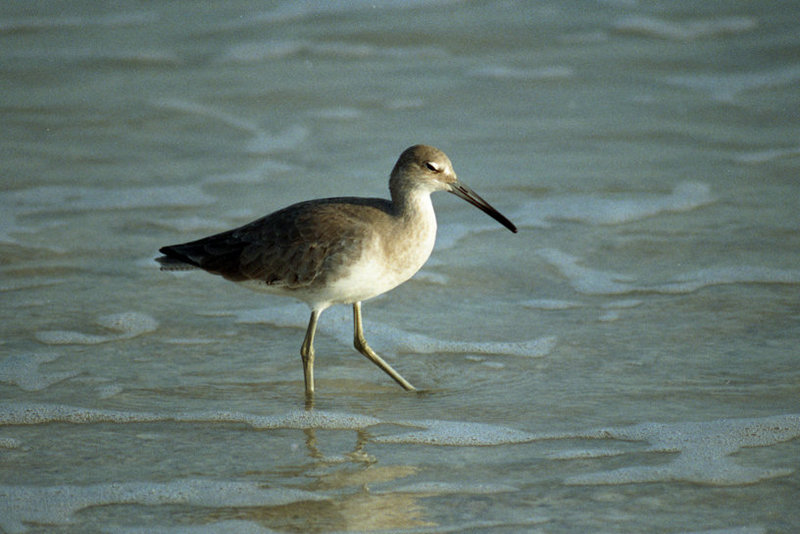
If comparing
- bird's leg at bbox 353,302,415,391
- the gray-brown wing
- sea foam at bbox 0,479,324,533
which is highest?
the gray-brown wing

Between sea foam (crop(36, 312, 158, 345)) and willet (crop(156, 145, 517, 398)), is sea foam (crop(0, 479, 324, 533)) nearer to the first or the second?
willet (crop(156, 145, 517, 398))

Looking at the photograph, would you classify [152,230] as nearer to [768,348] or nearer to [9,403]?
[9,403]

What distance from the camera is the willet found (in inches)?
232

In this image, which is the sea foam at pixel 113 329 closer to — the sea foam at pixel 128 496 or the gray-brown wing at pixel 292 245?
the gray-brown wing at pixel 292 245

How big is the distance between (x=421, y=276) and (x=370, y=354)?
5.29 feet

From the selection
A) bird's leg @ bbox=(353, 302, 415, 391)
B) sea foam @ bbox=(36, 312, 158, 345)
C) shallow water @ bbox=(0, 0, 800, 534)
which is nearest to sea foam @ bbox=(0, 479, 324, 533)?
shallow water @ bbox=(0, 0, 800, 534)

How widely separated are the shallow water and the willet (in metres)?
0.49

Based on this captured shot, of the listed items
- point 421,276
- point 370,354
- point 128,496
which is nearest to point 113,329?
point 370,354

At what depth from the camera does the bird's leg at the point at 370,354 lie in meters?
6.09

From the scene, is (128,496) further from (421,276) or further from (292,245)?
(421,276)

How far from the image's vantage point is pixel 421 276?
25.4 feet

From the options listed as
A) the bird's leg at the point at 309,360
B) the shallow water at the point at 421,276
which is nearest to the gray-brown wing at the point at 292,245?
the bird's leg at the point at 309,360

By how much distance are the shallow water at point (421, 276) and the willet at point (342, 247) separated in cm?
49

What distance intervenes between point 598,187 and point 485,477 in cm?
460
